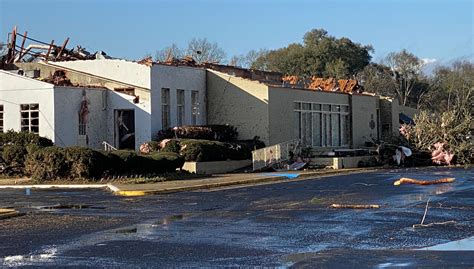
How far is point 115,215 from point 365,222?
566cm

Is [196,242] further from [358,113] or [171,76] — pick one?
[358,113]

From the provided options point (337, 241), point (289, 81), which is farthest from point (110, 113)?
point (337, 241)

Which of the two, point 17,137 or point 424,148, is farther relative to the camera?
point 424,148

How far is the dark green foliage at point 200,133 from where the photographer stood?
3409 cm

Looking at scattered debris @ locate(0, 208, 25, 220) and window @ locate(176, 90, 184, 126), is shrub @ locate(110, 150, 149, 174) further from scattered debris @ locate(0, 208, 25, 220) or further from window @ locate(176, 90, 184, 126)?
scattered debris @ locate(0, 208, 25, 220)

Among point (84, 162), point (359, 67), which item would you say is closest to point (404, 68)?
point (359, 67)

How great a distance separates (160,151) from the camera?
31.0m

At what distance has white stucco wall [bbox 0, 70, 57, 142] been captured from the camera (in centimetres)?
3281

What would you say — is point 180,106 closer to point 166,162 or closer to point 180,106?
point 180,106

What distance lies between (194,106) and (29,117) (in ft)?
28.7

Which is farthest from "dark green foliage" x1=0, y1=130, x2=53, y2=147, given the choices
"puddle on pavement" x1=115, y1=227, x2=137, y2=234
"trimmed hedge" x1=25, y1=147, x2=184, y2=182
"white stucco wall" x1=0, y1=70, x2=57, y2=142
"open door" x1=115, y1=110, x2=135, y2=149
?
"puddle on pavement" x1=115, y1=227, x2=137, y2=234

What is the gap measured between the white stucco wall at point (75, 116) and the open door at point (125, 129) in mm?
578

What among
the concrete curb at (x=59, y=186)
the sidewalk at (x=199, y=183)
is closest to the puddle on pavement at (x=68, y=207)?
the sidewalk at (x=199, y=183)

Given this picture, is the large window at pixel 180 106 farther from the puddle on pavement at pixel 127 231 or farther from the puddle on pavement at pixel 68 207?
the puddle on pavement at pixel 127 231
